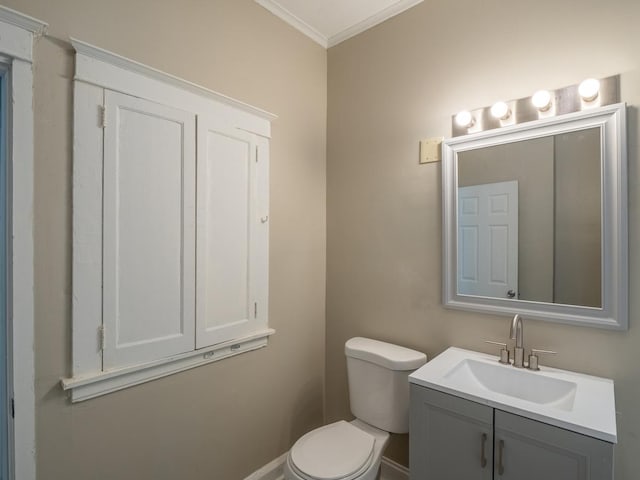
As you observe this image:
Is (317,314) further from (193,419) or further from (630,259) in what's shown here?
(630,259)

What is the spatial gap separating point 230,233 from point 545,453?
1505 millimetres

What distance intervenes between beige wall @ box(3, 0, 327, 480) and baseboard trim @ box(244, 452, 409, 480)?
0.04 meters

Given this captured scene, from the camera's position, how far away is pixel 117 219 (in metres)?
1.28

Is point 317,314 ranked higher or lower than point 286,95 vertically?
lower

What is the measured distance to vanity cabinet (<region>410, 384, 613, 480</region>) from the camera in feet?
3.21

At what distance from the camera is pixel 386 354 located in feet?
5.58

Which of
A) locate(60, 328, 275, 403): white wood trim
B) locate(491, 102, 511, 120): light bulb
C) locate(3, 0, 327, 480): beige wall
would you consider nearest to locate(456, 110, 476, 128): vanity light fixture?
locate(491, 102, 511, 120): light bulb

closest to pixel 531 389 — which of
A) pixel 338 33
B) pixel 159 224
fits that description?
pixel 159 224

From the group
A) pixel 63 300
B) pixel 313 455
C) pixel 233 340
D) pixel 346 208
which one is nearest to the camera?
pixel 63 300

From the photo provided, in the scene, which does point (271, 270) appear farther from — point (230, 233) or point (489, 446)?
point (489, 446)

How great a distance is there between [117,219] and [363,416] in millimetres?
1544

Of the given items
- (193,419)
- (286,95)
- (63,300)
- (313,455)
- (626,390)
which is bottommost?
(313,455)

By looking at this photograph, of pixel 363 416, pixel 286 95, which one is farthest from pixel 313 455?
pixel 286 95

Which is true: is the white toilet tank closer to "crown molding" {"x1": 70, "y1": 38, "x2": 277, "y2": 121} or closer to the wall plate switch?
the wall plate switch
